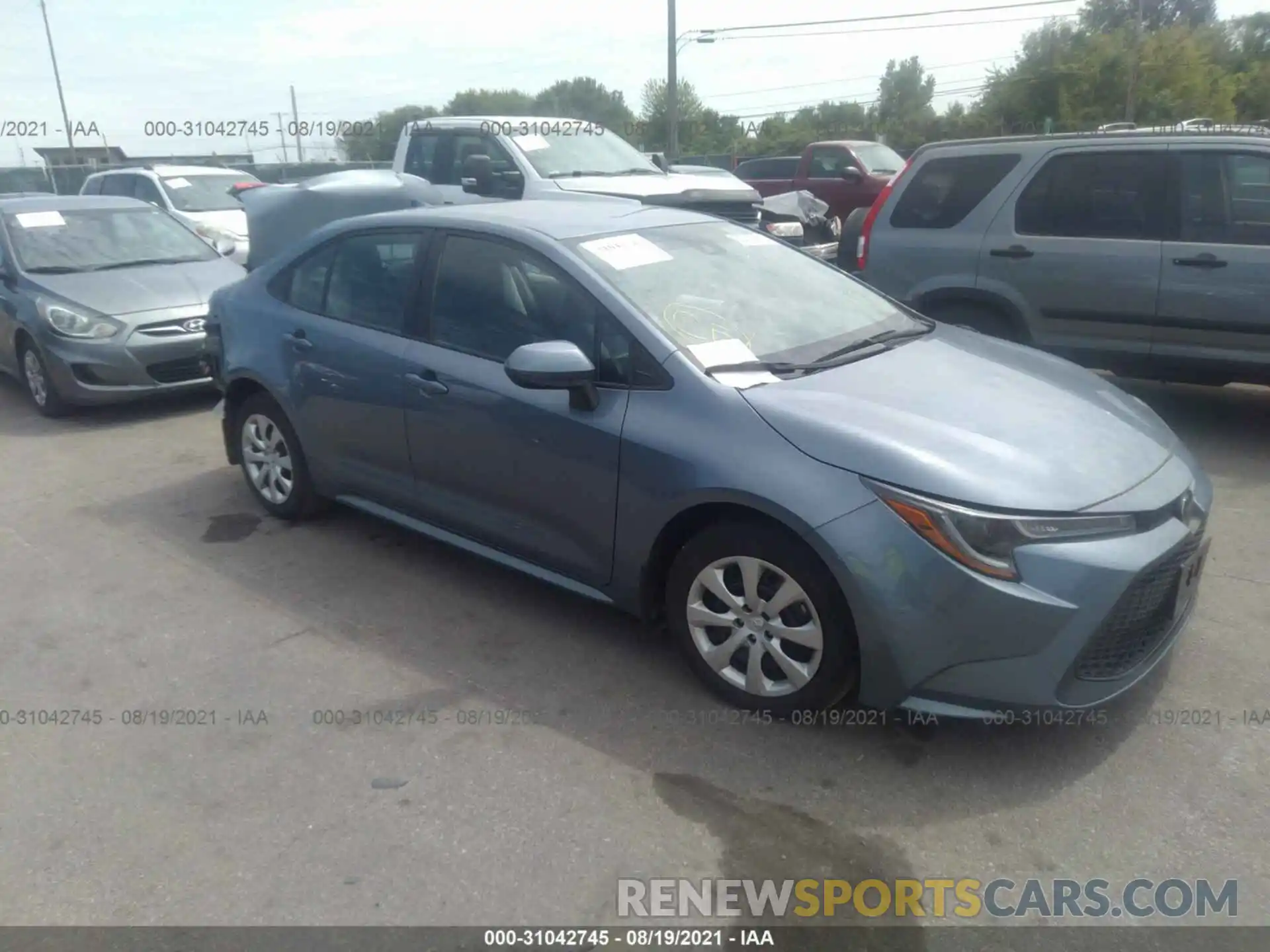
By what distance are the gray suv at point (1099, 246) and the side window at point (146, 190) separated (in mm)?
10743

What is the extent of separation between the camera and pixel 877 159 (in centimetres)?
1786

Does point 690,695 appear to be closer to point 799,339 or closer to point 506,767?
point 506,767

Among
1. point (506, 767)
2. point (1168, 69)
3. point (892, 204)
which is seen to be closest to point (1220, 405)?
point (892, 204)

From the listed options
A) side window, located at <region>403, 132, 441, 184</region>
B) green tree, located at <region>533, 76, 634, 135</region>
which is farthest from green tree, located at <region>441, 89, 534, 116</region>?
side window, located at <region>403, 132, 441, 184</region>

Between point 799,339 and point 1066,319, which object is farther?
point 1066,319

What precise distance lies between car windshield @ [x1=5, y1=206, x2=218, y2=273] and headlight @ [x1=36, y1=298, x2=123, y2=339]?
2.30ft

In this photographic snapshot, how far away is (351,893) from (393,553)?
2.41 metres

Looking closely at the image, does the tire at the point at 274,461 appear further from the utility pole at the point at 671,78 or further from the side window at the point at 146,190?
the utility pole at the point at 671,78

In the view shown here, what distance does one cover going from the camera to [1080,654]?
9.83ft

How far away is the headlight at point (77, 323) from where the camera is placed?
7.48 m

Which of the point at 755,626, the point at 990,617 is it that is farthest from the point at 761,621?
the point at 990,617

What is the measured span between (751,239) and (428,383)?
1566mm

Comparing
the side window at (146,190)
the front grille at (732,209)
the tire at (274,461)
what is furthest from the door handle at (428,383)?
the side window at (146,190)

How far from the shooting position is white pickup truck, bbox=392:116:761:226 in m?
8.70
